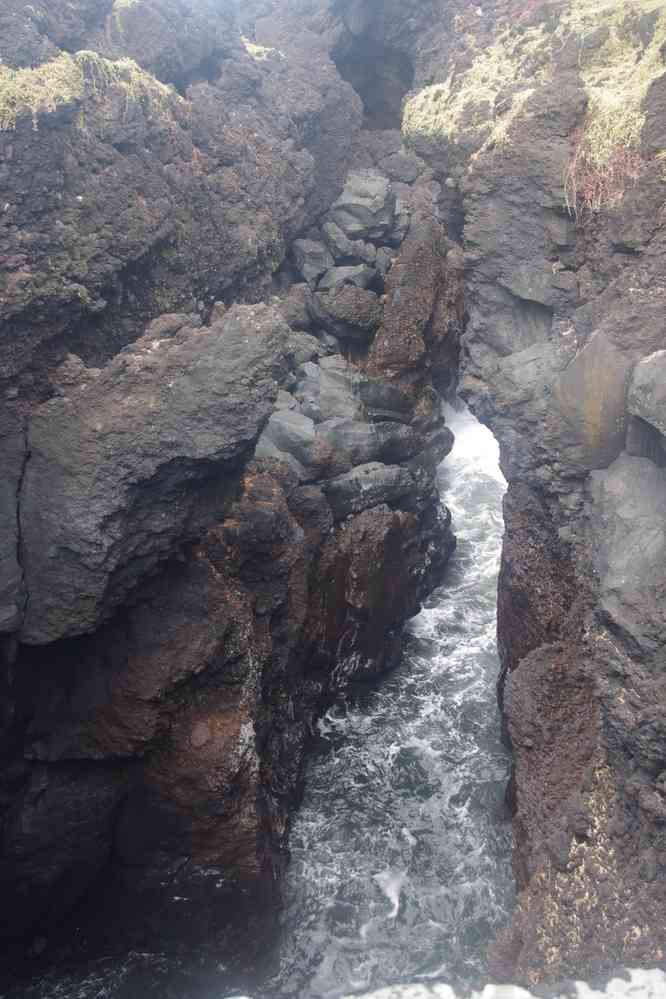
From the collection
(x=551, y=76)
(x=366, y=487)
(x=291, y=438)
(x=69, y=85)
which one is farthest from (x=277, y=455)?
(x=551, y=76)

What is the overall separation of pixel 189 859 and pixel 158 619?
237cm

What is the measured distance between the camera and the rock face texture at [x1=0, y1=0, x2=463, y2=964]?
736 cm

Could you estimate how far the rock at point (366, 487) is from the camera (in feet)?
33.4

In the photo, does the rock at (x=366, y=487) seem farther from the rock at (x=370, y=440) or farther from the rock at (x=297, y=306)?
the rock at (x=297, y=306)

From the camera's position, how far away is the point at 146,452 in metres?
7.25

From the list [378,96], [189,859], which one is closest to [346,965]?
[189,859]

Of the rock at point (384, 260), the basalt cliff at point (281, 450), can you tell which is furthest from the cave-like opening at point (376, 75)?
the rock at point (384, 260)

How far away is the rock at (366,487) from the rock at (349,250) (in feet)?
11.2

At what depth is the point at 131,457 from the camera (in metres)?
7.24

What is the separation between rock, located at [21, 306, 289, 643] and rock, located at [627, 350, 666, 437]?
322 cm

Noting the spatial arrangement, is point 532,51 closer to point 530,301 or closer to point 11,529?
point 530,301

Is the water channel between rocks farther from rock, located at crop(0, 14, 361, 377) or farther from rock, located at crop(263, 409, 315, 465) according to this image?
Answer: rock, located at crop(0, 14, 361, 377)

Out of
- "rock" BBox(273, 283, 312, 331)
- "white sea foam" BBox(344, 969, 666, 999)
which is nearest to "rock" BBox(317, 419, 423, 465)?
"rock" BBox(273, 283, 312, 331)

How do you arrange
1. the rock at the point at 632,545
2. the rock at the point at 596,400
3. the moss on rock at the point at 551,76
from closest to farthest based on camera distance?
1. the rock at the point at 632,545
2. the rock at the point at 596,400
3. the moss on rock at the point at 551,76
